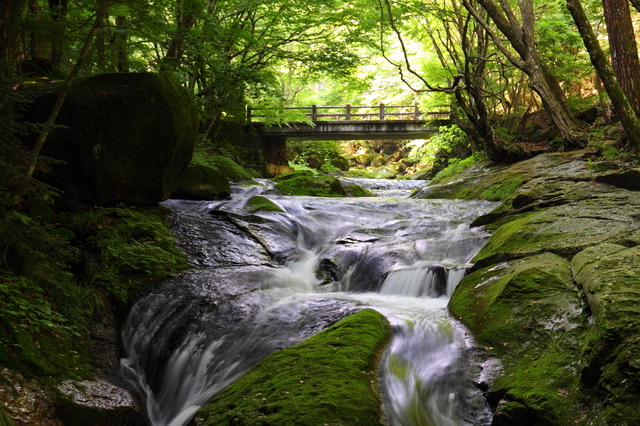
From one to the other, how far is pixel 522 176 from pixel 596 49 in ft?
10.2

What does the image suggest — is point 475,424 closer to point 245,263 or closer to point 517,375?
point 517,375

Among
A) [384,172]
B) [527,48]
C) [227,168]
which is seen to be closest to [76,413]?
[527,48]

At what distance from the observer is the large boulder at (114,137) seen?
6629 mm

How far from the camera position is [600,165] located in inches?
321

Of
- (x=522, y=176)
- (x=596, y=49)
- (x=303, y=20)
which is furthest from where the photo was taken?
(x=303, y=20)

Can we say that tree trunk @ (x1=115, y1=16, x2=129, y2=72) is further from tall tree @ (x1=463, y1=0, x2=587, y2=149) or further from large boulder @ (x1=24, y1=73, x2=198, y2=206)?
tall tree @ (x1=463, y1=0, x2=587, y2=149)

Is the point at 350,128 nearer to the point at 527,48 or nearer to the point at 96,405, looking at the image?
the point at 527,48

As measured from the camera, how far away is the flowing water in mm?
3563

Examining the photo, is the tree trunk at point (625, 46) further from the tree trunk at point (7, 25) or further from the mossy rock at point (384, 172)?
the mossy rock at point (384, 172)

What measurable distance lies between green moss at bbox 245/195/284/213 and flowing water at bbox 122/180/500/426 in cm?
11

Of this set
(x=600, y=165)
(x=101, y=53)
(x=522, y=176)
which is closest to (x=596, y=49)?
(x=600, y=165)

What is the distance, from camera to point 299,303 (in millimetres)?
5164

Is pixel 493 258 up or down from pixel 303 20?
down

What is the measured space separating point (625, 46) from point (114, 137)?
29.6 feet
